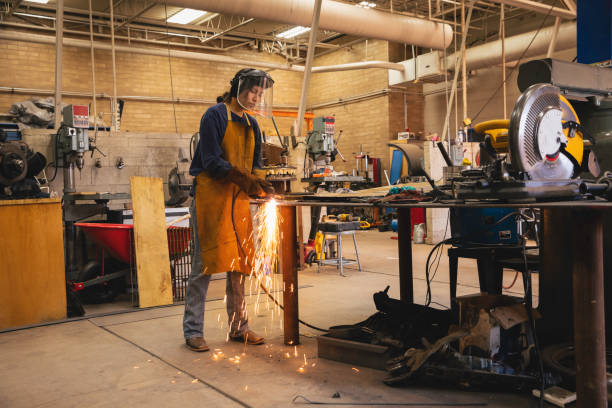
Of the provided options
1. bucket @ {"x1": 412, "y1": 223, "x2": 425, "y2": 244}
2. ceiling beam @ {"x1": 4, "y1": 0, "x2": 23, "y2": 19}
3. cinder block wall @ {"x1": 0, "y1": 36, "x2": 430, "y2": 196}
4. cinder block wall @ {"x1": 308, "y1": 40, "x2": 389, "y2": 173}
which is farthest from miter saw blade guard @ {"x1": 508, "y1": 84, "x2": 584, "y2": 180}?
ceiling beam @ {"x1": 4, "y1": 0, "x2": 23, "y2": 19}

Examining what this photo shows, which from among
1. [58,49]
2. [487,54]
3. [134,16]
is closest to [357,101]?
[487,54]

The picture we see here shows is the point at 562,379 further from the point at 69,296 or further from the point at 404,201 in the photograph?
the point at 69,296

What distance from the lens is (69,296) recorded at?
4.22 meters

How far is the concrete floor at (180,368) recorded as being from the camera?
7.96 feet

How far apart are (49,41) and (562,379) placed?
9221mm

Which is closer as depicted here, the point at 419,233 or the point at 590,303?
the point at 590,303

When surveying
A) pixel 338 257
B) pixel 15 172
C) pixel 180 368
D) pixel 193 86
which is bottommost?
pixel 180 368

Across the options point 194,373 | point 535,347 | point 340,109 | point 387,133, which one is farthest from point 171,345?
point 340,109

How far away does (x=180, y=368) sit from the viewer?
287 cm

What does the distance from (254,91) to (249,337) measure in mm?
1500

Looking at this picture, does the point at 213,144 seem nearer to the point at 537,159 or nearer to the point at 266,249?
the point at 537,159

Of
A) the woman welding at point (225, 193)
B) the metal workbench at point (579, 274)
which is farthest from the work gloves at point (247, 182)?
the metal workbench at point (579, 274)

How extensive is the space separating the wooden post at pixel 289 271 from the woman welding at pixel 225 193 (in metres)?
0.18

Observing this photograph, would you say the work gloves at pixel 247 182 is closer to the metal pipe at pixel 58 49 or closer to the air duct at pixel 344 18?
the metal pipe at pixel 58 49
